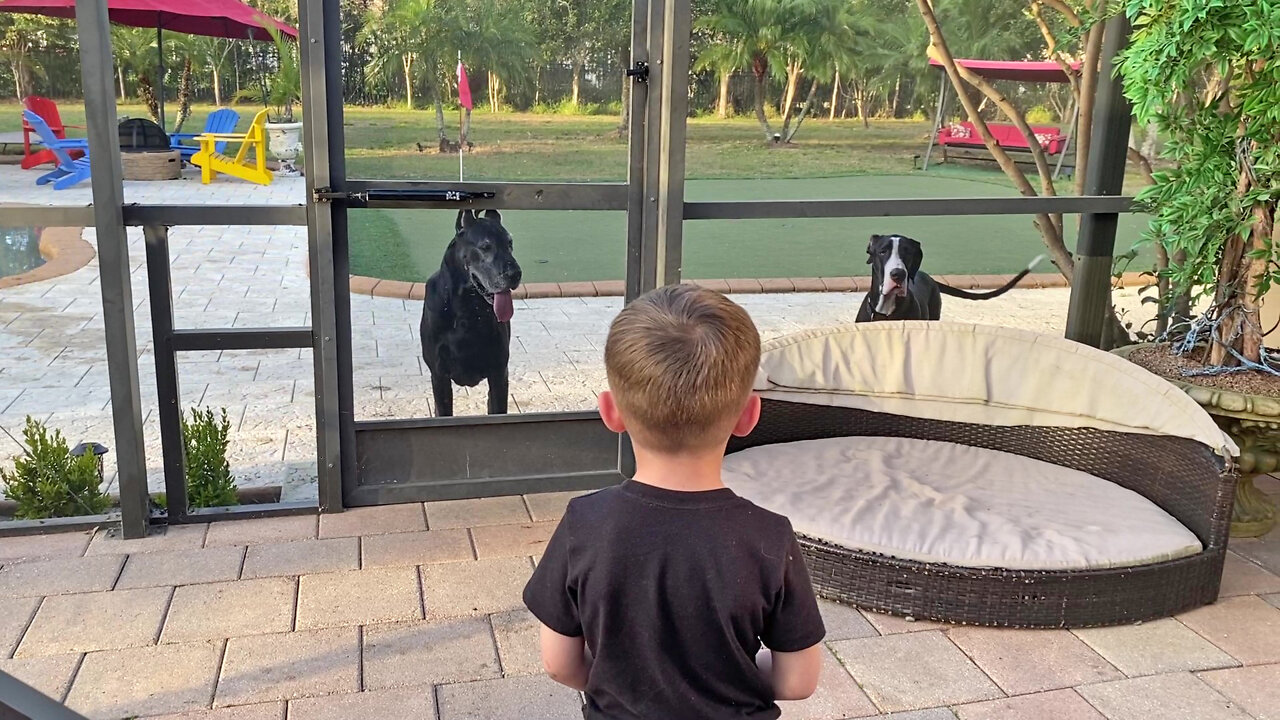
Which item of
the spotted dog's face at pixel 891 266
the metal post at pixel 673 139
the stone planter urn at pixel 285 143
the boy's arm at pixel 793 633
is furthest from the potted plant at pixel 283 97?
the boy's arm at pixel 793 633

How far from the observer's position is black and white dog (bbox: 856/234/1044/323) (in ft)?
14.3

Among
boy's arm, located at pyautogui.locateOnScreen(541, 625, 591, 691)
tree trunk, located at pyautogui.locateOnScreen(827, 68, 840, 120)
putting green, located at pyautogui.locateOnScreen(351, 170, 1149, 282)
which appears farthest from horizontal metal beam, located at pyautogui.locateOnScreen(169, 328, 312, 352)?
boy's arm, located at pyautogui.locateOnScreen(541, 625, 591, 691)

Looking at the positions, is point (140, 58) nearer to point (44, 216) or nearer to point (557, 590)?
Result: point (44, 216)

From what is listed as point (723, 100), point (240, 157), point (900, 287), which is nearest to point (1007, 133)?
point (900, 287)

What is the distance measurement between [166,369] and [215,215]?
1.93ft

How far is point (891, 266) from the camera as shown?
438 cm

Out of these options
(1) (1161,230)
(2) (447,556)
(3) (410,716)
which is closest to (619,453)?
(2) (447,556)

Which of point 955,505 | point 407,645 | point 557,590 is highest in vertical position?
point 557,590

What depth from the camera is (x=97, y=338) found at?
204 inches

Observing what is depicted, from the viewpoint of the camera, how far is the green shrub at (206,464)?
3.86 m

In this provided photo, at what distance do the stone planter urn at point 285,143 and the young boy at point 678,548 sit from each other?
2410 mm

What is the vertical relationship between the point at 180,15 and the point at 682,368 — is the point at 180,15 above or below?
above

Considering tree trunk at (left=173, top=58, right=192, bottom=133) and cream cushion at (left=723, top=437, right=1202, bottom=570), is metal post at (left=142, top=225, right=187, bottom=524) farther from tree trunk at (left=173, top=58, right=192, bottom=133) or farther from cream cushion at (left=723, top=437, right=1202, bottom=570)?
cream cushion at (left=723, top=437, right=1202, bottom=570)

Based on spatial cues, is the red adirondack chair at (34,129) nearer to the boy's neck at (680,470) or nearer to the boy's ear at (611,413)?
the boy's ear at (611,413)
